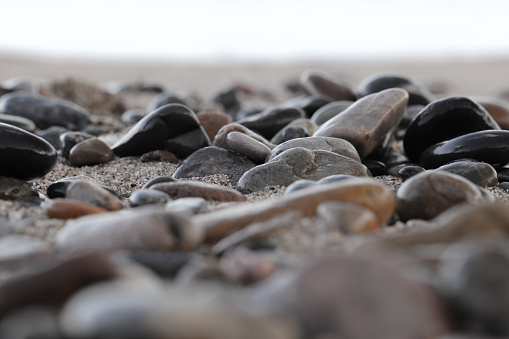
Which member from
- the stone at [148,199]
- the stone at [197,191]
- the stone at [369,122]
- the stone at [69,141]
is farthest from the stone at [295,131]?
the stone at [148,199]

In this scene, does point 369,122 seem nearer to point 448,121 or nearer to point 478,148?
point 448,121

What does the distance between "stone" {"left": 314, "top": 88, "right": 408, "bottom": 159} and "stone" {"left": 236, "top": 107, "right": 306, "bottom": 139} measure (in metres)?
0.64

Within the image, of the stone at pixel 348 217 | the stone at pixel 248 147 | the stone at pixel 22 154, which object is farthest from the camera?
the stone at pixel 248 147

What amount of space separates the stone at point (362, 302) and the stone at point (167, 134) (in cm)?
236

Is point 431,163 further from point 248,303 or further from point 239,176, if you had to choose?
point 248,303

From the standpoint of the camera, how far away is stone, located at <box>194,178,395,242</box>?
1.84 metres

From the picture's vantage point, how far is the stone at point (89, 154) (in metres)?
3.40

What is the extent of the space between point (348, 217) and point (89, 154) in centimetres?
215

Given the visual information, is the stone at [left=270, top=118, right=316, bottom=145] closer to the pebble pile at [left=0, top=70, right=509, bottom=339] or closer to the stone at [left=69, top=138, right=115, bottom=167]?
the pebble pile at [left=0, top=70, right=509, bottom=339]

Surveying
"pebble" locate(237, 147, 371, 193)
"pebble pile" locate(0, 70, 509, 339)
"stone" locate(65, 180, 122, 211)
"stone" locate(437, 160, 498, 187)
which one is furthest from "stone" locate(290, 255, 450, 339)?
"stone" locate(437, 160, 498, 187)

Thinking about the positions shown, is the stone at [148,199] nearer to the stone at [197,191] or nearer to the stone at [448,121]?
the stone at [197,191]

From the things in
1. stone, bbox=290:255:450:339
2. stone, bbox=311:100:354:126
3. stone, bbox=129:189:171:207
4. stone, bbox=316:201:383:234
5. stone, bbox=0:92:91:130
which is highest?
stone, bbox=290:255:450:339

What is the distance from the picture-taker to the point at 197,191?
2357 millimetres

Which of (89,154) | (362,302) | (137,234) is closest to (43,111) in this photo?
(89,154)
